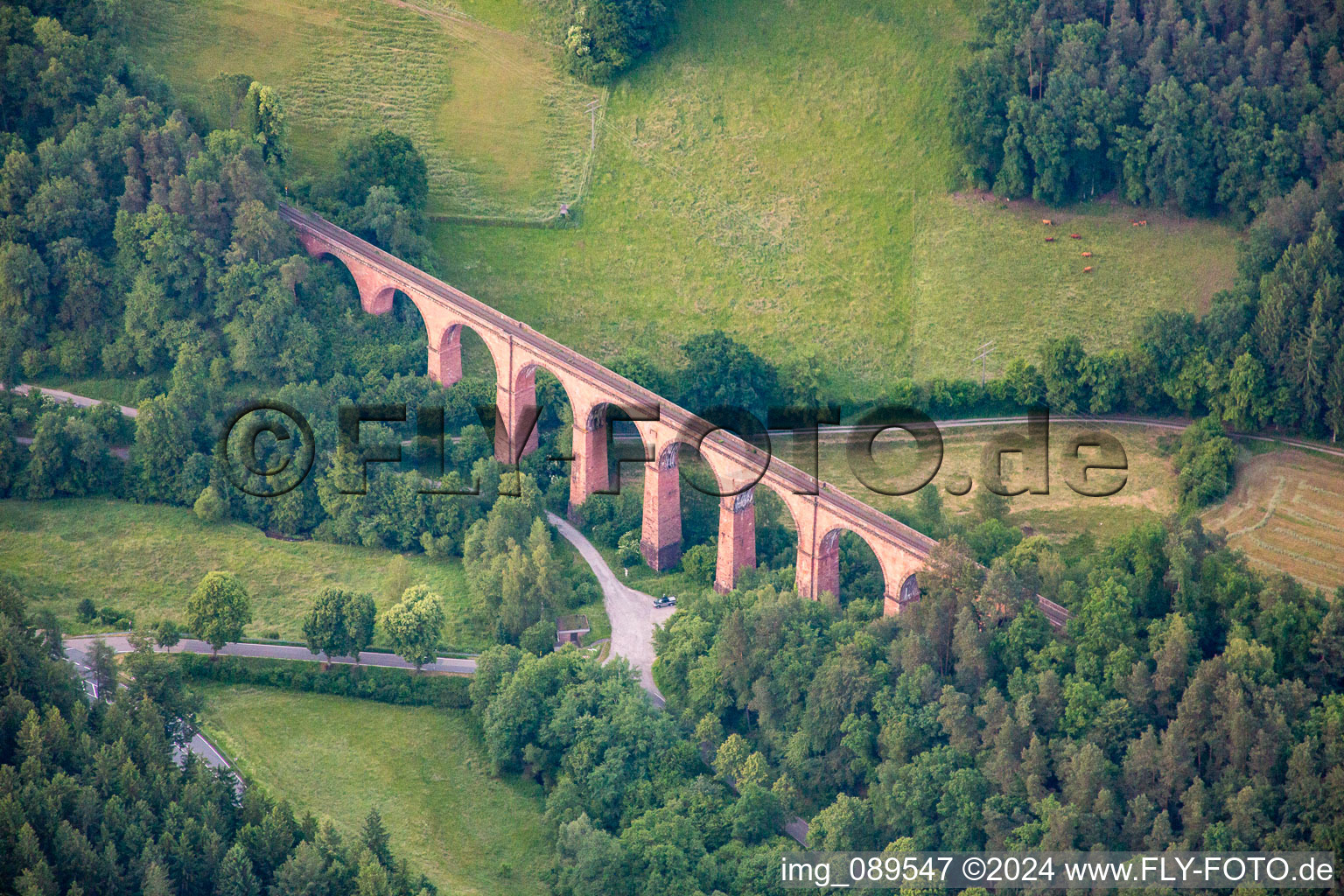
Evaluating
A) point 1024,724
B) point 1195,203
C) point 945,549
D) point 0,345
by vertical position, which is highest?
point 1195,203

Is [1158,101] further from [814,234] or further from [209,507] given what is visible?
[209,507]

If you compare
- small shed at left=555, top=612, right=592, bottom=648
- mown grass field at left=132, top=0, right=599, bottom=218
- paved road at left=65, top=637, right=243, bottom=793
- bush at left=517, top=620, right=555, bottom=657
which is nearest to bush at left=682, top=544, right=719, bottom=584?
small shed at left=555, top=612, right=592, bottom=648

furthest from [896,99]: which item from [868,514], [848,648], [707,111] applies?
[848,648]

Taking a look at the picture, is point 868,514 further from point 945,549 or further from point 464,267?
point 464,267

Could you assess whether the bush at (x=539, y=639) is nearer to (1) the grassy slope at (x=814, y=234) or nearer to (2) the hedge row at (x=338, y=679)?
(2) the hedge row at (x=338, y=679)

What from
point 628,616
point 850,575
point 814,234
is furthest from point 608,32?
point 850,575

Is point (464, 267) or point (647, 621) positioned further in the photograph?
point (464, 267)

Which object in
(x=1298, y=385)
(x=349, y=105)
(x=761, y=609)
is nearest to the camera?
(x=761, y=609)
